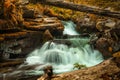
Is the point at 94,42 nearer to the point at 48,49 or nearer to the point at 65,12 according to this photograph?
the point at 48,49

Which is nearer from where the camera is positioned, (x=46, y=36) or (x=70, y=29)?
(x=46, y=36)

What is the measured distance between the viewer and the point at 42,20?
23.6m

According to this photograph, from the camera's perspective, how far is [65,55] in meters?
18.9

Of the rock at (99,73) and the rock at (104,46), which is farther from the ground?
the rock at (99,73)

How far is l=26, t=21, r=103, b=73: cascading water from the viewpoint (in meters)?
18.0

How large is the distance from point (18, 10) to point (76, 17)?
14377mm

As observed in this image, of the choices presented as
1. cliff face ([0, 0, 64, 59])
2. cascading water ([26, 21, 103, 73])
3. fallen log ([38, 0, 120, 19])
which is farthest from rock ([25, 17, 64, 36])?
fallen log ([38, 0, 120, 19])

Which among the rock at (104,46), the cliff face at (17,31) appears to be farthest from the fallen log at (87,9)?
the rock at (104,46)

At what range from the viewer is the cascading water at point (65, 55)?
58.9ft

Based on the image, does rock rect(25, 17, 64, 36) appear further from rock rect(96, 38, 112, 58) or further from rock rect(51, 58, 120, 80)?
rock rect(51, 58, 120, 80)

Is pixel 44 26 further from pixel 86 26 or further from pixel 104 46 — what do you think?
pixel 86 26

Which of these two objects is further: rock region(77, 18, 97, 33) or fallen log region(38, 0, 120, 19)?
rock region(77, 18, 97, 33)

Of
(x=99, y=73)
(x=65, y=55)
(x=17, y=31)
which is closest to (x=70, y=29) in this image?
(x=65, y=55)

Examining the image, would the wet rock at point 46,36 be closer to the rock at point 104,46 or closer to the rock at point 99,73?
the rock at point 104,46
